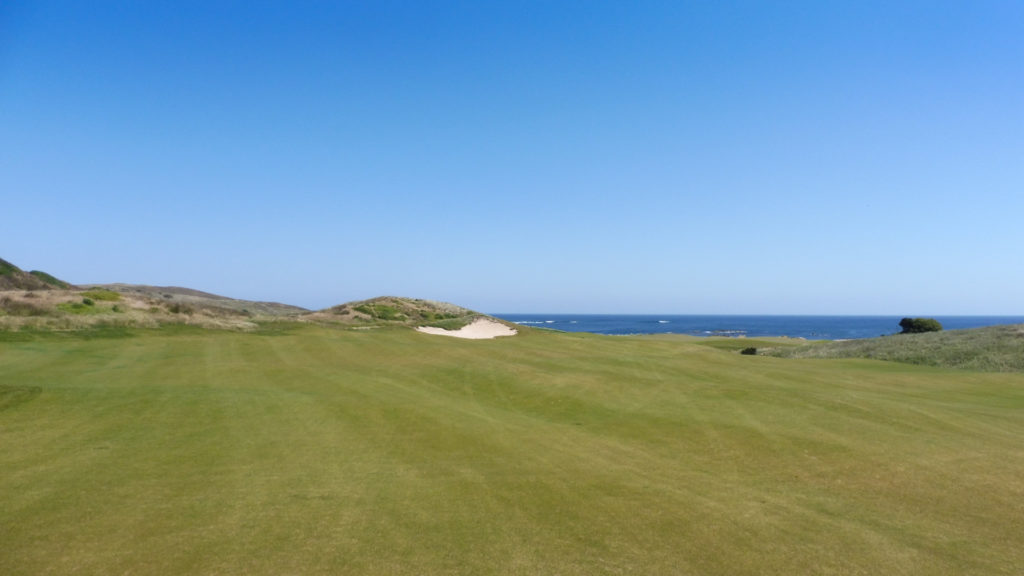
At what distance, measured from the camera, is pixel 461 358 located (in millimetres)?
24156

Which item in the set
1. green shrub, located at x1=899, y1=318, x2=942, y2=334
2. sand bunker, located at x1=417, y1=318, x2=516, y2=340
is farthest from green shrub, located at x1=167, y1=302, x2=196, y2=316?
green shrub, located at x1=899, y1=318, x2=942, y2=334

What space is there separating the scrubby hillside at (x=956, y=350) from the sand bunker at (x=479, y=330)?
73.1 ft

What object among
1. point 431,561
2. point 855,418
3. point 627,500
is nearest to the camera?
point 431,561

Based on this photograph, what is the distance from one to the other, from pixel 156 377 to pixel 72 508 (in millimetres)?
11458

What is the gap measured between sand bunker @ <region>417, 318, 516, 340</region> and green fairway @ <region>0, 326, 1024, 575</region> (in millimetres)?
25928

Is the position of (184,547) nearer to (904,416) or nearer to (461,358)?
(904,416)

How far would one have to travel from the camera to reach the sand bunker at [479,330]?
4600 centimetres

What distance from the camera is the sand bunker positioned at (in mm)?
46000

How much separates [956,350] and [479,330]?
3112 cm

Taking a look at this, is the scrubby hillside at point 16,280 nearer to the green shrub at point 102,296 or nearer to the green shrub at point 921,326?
the green shrub at point 102,296

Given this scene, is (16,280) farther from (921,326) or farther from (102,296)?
(921,326)

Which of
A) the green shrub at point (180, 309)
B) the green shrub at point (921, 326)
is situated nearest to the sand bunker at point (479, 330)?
the green shrub at point (180, 309)

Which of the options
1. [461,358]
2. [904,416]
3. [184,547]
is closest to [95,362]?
[461,358]

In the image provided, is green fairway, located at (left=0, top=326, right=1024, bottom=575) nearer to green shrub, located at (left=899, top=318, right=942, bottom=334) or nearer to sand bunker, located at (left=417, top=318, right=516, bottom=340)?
sand bunker, located at (left=417, top=318, right=516, bottom=340)
